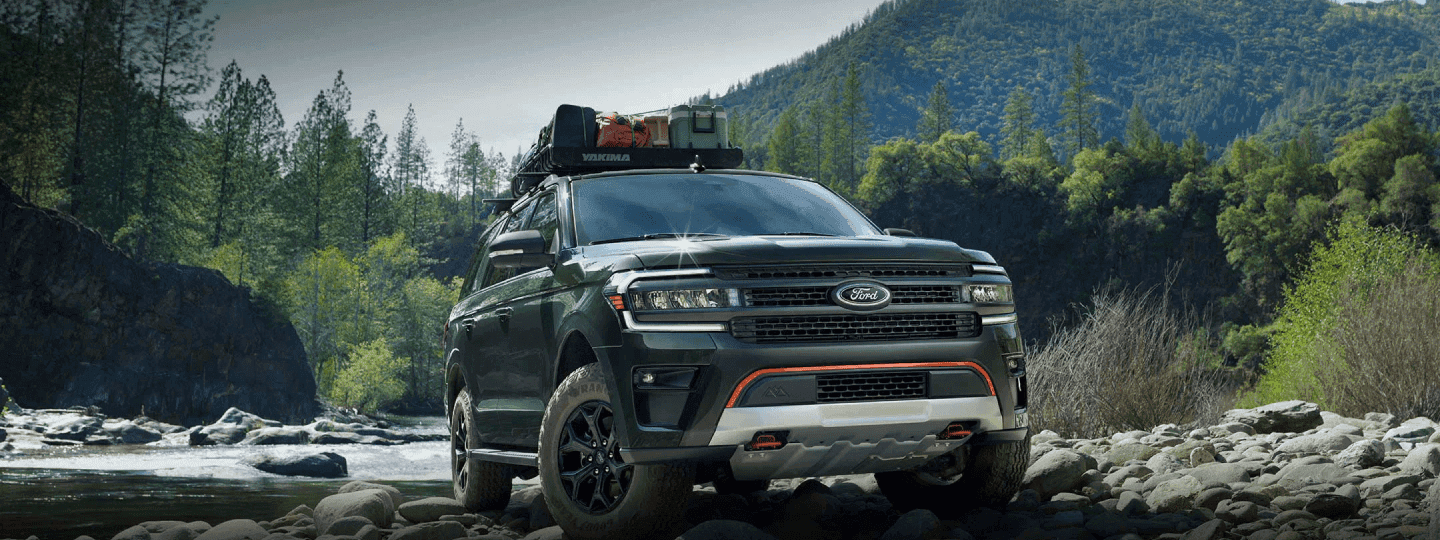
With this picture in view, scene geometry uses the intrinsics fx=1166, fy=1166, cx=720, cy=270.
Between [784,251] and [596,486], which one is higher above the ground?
[784,251]

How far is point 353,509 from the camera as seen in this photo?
23.5 ft

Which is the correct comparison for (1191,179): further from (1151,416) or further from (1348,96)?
(1151,416)

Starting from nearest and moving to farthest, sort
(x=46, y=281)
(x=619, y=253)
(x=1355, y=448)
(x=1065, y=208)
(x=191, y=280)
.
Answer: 1. (x=619, y=253)
2. (x=1355, y=448)
3. (x=46, y=281)
4. (x=191, y=280)
5. (x=1065, y=208)

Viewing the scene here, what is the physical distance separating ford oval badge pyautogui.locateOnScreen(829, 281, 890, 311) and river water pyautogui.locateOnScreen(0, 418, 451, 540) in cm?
677

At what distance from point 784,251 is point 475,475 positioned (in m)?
3.50

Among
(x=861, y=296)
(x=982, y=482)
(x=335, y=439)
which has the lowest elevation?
(x=335, y=439)

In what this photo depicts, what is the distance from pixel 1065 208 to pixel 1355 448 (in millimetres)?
91738

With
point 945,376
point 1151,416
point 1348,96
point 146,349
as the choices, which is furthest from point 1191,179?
point 945,376

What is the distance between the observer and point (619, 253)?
5.44m

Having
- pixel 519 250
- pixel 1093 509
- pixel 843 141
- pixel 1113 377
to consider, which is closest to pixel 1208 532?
pixel 1093 509

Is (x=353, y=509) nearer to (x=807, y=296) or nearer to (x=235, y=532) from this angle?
(x=235, y=532)

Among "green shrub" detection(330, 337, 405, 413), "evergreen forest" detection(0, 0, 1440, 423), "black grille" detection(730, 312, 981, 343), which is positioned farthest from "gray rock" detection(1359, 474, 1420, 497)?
"green shrub" detection(330, 337, 405, 413)

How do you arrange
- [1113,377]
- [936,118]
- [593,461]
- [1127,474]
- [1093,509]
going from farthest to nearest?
[936,118]
[1113,377]
[1127,474]
[1093,509]
[593,461]

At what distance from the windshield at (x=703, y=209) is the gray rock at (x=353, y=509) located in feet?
7.90
